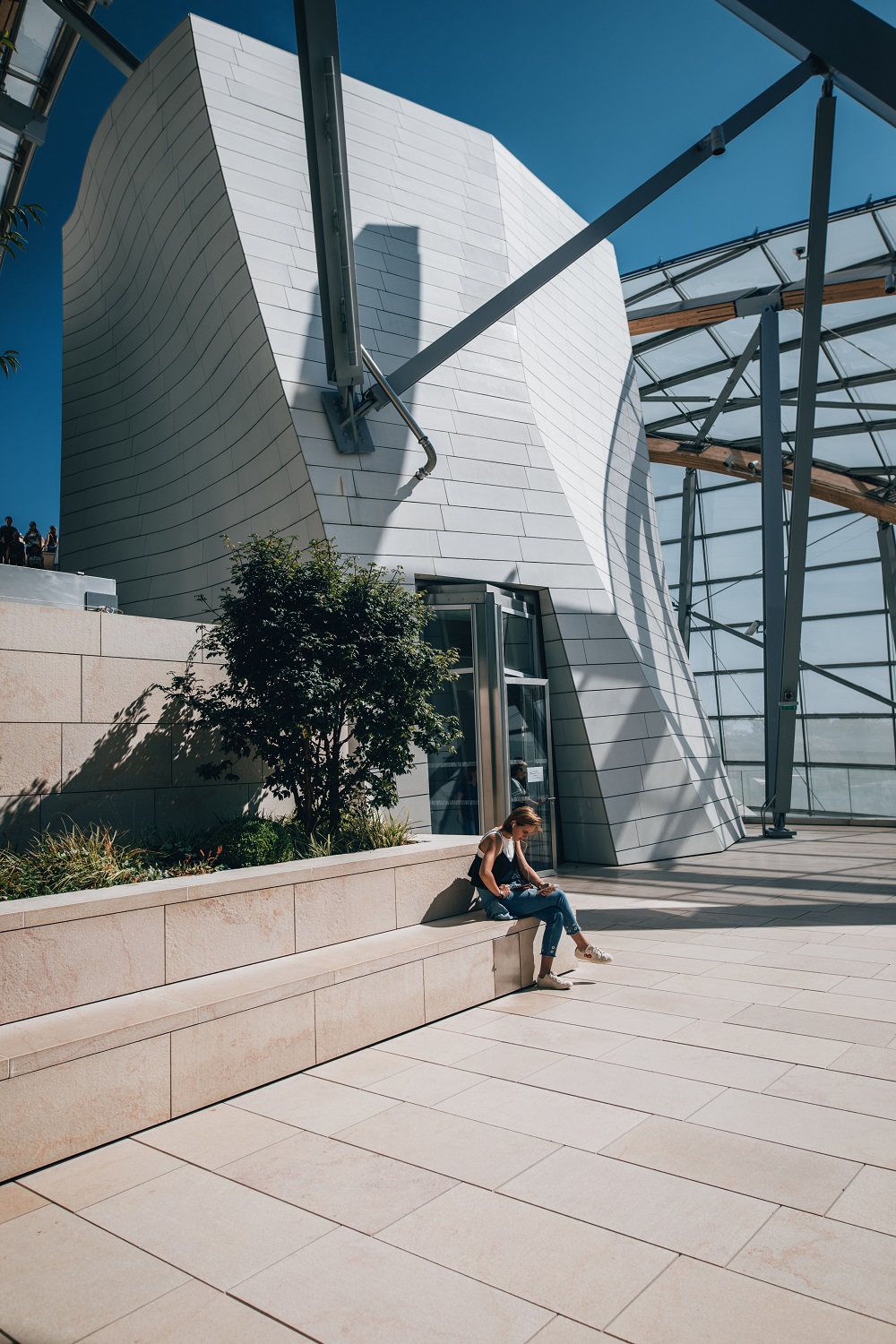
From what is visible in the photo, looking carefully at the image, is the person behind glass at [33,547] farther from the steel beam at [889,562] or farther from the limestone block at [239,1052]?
the steel beam at [889,562]

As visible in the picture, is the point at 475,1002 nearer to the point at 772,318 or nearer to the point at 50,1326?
the point at 50,1326

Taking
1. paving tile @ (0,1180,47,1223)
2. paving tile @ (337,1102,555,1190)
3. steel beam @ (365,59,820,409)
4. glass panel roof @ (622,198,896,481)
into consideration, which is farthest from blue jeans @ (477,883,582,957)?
glass panel roof @ (622,198,896,481)

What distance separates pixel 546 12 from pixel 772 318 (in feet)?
28.1

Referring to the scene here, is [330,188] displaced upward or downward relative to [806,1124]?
upward

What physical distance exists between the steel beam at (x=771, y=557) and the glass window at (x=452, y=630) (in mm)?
6881

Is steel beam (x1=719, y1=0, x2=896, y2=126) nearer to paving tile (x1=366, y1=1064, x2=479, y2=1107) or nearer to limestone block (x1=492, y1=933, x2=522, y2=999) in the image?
limestone block (x1=492, y1=933, x2=522, y2=999)

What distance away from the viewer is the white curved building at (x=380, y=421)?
40.8 ft

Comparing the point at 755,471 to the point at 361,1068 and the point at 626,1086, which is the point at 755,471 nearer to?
the point at 626,1086

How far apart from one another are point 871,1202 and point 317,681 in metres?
5.00

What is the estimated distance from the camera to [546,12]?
12336mm

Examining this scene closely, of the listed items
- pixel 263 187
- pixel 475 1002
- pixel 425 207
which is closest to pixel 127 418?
pixel 263 187

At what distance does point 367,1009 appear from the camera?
5.75 metres

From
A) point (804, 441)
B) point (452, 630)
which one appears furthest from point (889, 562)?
point (452, 630)

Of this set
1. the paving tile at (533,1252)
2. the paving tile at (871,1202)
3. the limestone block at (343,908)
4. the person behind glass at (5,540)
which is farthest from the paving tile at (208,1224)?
the person behind glass at (5,540)
